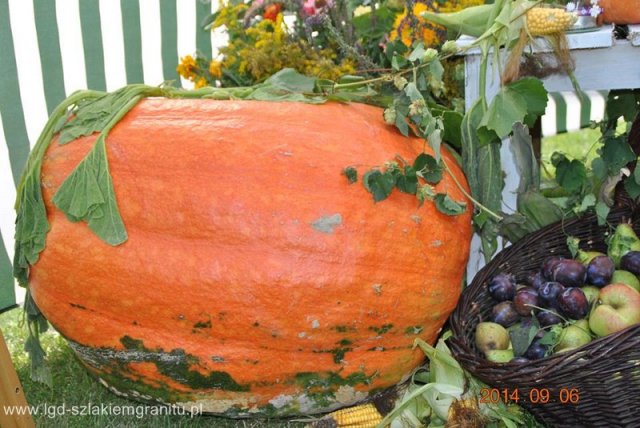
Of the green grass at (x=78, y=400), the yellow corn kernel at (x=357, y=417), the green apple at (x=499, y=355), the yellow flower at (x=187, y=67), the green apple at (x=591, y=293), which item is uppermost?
the yellow flower at (x=187, y=67)

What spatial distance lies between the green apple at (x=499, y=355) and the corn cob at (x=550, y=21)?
812 mm

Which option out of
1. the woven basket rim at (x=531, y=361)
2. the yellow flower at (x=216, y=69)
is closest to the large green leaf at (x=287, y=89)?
the woven basket rim at (x=531, y=361)

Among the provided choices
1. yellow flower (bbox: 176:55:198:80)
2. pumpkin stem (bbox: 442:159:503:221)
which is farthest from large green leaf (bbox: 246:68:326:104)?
yellow flower (bbox: 176:55:198:80)

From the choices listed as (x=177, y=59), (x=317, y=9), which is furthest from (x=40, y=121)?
(x=317, y=9)

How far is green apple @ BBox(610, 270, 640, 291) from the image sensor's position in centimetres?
214

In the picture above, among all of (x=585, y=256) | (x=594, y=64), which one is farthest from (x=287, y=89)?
(x=585, y=256)

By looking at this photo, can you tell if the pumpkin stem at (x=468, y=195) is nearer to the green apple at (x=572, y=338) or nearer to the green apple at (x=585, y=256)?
the green apple at (x=585, y=256)

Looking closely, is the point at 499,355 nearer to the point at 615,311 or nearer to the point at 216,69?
the point at 615,311

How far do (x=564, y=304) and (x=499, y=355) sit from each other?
0.20 m

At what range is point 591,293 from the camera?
211 centimetres

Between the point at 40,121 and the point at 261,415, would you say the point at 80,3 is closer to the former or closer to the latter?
the point at 40,121

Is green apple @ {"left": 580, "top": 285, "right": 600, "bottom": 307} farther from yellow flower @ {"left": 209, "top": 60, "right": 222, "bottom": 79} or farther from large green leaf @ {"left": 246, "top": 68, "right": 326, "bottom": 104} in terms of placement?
yellow flower @ {"left": 209, "top": 60, "right": 222, "bottom": 79}

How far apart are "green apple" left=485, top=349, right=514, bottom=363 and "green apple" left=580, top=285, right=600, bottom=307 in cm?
24

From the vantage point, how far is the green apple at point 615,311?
196 cm
